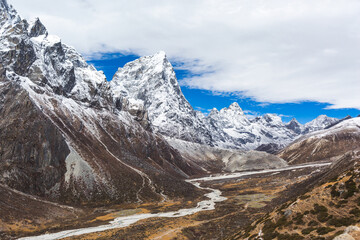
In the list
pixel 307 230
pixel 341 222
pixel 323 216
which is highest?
pixel 323 216

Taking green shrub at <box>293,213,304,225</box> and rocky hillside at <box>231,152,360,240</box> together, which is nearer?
rocky hillside at <box>231,152,360,240</box>

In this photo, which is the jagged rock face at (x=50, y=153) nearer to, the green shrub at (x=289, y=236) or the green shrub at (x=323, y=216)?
the green shrub at (x=289, y=236)

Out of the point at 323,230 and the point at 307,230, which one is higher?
the point at 323,230

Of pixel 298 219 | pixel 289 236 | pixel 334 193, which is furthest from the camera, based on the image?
pixel 334 193

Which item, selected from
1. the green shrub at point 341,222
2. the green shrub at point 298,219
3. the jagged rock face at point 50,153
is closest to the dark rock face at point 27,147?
the jagged rock face at point 50,153

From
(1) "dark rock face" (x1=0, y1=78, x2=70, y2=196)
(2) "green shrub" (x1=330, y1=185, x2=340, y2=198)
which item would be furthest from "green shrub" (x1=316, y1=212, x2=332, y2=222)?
(1) "dark rock face" (x1=0, y1=78, x2=70, y2=196)

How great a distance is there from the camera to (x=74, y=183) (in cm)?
12800

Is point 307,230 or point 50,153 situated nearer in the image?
point 307,230

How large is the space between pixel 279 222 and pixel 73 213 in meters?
90.7

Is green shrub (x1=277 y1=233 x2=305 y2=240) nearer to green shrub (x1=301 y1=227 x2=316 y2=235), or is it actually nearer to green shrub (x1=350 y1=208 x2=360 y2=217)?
green shrub (x1=301 y1=227 x2=316 y2=235)

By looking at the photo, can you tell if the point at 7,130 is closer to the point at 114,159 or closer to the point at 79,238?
the point at 114,159

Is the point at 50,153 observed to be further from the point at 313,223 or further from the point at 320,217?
the point at 320,217

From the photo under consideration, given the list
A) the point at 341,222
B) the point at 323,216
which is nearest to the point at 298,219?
the point at 323,216

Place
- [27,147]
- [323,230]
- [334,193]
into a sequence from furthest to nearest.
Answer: [27,147]
[334,193]
[323,230]
